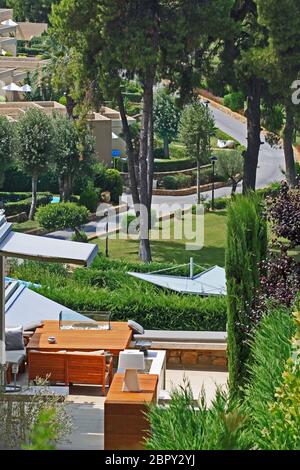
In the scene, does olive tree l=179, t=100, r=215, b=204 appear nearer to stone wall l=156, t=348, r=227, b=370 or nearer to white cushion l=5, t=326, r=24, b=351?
stone wall l=156, t=348, r=227, b=370

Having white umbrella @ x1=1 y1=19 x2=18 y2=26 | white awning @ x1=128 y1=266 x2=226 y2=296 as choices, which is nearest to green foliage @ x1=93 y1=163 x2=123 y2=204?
white awning @ x1=128 y1=266 x2=226 y2=296

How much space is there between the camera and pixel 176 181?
167 ft

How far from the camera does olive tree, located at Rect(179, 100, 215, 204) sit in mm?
48781

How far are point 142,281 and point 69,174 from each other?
79.8ft

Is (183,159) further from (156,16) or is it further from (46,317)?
(46,317)

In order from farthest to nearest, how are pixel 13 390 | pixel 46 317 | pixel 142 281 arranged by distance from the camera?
pixel 142 281
pixel 46 317
pixel 13 390

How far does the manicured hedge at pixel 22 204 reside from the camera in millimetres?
43681

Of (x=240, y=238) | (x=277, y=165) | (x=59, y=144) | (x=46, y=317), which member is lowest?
(x=277, y=165)

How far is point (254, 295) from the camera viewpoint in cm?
1257

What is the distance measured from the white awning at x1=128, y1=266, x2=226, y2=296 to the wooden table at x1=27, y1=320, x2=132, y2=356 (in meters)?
6.91

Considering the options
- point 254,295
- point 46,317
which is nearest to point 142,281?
point 46,317

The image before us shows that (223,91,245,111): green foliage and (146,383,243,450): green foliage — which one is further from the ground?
(146,383,243,450): green foliage

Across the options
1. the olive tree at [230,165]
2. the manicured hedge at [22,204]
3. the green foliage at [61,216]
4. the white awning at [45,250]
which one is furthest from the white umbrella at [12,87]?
the white awning at [45,250]

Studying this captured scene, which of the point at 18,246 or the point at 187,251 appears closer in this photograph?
the point at 18,246
